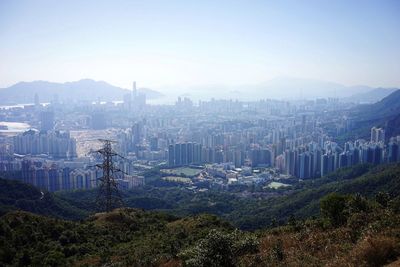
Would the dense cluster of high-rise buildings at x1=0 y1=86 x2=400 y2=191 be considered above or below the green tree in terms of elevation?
below

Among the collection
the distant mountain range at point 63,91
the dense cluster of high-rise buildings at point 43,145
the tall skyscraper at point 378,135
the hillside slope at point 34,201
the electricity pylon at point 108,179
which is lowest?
the dense cluster of high-rise buildings at point 43,145

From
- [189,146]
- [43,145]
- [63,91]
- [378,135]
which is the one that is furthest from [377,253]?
[63,91]

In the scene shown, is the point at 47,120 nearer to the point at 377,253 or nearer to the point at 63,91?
the point at 63,91

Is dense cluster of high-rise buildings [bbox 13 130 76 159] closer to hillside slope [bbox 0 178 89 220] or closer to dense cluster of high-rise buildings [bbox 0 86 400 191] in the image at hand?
dense cluster of high-rise buildings [bbox 0 86 400 191]

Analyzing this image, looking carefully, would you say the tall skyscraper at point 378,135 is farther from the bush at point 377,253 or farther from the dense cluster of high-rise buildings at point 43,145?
the bush at point 377,253

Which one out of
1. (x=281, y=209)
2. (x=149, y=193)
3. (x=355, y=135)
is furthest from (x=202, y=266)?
(x=355, y=135)

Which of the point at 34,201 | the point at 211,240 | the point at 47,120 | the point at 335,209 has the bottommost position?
the point at 34,201

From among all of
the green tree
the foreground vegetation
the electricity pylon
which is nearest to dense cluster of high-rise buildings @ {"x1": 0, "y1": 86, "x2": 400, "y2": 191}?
the electricity pylon

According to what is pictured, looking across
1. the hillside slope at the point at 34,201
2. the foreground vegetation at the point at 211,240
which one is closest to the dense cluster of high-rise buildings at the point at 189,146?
the hillside slope at the point at 34,201

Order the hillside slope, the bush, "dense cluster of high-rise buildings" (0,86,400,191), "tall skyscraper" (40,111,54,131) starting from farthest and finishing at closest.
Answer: "tall skyscraper" (40,111,54,131) < "dense cluster of high-rise buildings" (0,86,400,191) < the hillside slope < the bush

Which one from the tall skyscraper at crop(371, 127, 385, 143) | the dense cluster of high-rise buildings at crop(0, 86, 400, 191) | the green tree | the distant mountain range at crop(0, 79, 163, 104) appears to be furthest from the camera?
the distant mountain range at crop(0, 79, 163, 104)
